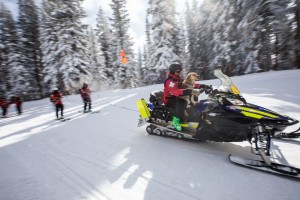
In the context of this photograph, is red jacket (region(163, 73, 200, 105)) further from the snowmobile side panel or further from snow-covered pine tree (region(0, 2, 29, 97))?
snow-covered pine tree (region(0, 2, 29, 97))

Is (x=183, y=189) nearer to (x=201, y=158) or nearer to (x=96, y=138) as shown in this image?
(x=201, y=158)

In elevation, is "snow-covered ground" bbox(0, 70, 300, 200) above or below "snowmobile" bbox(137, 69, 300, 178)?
below

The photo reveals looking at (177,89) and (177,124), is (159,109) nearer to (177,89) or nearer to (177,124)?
(177,124)

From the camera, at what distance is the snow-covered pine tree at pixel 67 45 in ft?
82.9

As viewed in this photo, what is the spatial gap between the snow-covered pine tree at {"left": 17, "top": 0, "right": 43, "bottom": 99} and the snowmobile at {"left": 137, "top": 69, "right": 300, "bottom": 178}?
31.7 m

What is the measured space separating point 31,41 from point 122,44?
44.1 ft

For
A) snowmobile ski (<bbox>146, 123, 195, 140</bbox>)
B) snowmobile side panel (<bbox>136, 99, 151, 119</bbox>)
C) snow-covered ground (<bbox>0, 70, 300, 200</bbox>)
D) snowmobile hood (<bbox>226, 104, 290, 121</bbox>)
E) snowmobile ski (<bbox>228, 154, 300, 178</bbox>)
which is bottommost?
snow-covered ground (<bbox>0, 70, 300, 200</bbox>)

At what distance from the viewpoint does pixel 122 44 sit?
110ft

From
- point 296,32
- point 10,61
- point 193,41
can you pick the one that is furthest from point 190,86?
point 10,61

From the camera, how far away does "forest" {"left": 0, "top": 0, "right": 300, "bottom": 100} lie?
19.8 m

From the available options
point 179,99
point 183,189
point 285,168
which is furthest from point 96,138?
point 285,168

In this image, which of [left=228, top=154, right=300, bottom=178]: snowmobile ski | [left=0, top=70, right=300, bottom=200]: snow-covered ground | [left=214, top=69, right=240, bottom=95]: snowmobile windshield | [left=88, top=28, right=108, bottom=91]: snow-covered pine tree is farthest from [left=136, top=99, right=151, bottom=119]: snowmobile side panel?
[left=88, top=28, right=108, bottom=91]: snow-covered pine tree

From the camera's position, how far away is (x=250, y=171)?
3992mm

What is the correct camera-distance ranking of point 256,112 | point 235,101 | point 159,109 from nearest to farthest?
point 256,112, point 235,101, point 159,109
